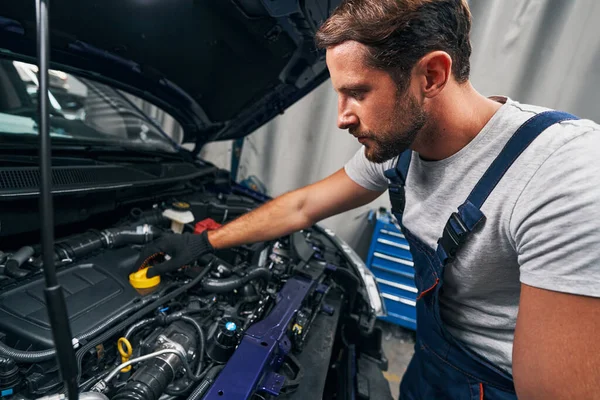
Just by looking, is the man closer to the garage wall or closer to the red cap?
the red cap

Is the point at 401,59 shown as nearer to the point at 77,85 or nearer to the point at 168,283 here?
the point at 168,283

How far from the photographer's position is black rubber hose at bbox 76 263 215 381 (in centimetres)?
70

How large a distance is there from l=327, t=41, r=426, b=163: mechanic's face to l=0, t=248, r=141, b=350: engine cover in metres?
0.81

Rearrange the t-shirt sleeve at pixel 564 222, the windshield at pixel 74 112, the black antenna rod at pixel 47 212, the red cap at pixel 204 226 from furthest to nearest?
the red cap at pixel 204 226, the windshield at pixel 74 112, the t-shirt sleeve at pixel 564 222, the black antenna rod at pixel 47 212

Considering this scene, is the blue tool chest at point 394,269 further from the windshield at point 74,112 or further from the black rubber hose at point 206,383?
the black rubber hose at point 206,383

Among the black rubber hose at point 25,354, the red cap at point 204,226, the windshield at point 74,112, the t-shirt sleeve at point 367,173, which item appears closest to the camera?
the black rubber hose at point 25,354

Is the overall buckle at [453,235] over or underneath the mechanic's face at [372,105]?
underneath

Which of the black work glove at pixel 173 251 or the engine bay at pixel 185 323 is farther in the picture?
the black work glove at pixel 173 251

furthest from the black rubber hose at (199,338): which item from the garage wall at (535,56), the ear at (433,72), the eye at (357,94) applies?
the garage wall at (535,56)

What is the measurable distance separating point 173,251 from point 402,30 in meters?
0.97

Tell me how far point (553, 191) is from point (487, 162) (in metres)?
0.19

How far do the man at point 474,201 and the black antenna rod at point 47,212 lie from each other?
57 cm

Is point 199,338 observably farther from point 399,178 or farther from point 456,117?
Answer: point 456,117

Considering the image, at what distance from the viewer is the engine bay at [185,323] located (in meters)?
0.69
